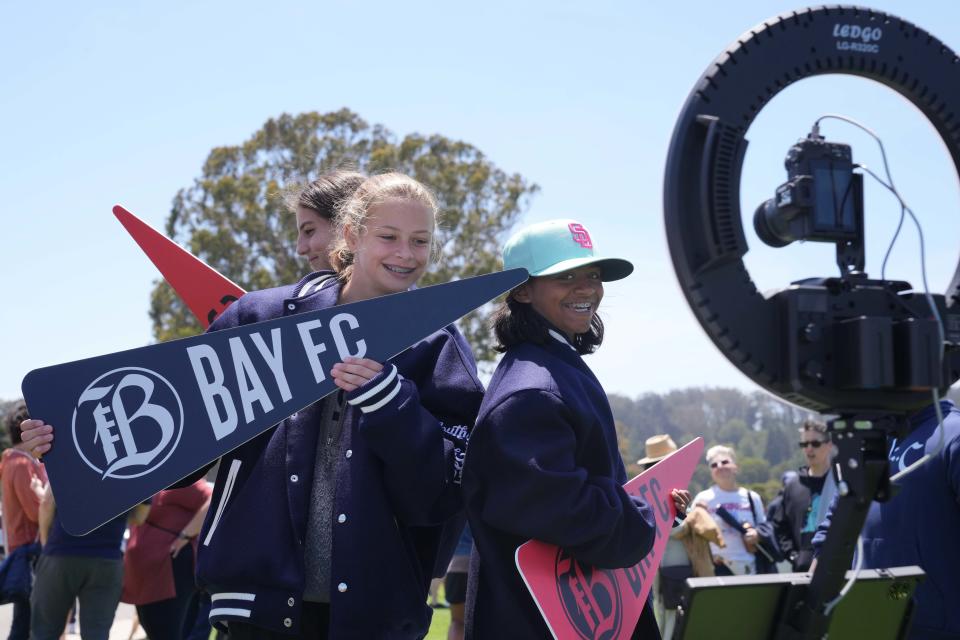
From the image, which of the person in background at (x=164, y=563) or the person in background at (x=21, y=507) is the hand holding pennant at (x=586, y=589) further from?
the person in background at (x=21, y=507)

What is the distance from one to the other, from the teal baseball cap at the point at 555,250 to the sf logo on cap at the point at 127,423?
110 cm

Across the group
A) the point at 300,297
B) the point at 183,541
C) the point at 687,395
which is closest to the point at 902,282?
the point at 300,297

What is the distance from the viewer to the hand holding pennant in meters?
2.65

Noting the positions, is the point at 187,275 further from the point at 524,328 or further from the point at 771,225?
the point at 771,225

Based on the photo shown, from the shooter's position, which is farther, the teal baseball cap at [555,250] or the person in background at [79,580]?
the person in background at [79,580]

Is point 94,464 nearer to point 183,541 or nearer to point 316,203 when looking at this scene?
point 316,203

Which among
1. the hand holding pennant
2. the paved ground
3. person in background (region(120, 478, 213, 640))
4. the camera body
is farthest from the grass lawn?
the camera body

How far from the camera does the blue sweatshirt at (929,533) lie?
342 centimetres

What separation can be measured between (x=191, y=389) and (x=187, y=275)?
1.21 meters

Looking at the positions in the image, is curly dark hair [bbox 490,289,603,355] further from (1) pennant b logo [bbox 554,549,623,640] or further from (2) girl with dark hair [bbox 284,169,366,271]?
(2) girl with dark hair [bbox 284,169,366,271]

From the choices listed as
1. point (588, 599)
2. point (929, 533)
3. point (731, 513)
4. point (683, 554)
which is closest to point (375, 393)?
point (588, 599)

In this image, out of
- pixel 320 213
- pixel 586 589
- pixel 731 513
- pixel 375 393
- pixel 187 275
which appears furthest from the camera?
pixel 731 513

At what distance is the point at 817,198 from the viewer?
219 cm

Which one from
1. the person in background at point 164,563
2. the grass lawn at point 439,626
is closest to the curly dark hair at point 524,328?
the person in background at point 164,563
